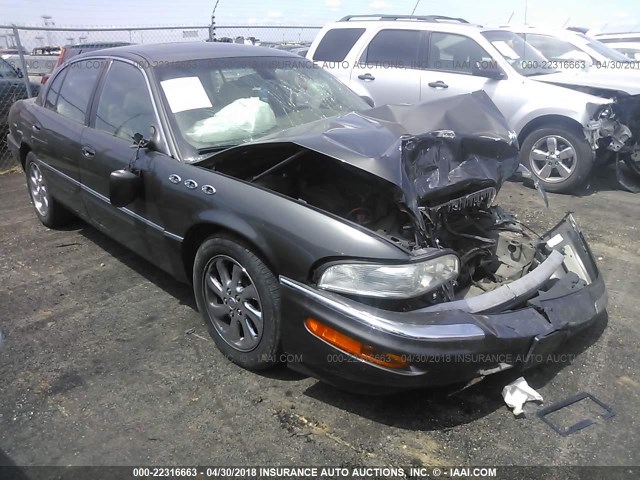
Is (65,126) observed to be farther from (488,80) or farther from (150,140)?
(488,80)

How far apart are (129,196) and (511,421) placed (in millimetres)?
2471


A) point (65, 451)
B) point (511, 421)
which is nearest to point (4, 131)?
point (65, 451)

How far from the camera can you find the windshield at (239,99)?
3.29 m

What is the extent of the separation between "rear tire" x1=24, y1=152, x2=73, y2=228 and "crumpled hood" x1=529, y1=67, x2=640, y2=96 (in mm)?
5443

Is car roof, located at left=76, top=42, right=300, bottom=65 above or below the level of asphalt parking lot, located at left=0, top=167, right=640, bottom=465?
above

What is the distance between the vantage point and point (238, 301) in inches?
112

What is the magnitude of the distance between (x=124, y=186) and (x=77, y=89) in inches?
62.3

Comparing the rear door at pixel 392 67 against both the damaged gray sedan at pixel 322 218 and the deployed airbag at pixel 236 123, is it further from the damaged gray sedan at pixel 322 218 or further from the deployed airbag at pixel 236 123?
the deployed airbag at pixel 236 123

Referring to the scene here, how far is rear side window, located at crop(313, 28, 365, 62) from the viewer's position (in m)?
7.55

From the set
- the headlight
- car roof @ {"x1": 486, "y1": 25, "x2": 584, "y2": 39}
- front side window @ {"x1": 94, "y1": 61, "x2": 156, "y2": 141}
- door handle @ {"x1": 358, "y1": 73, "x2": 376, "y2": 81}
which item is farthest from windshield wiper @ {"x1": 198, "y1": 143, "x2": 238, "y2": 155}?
car roof @ {"x1": 486, "y1": 25, "x2": 584, "y2": 39}

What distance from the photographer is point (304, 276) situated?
2.43 meters

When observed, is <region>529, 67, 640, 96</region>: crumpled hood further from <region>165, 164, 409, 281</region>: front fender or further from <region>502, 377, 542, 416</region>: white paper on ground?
<region>165, 164, 409, 281</region>: front fender

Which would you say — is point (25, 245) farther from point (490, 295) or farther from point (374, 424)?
point (490, 295)

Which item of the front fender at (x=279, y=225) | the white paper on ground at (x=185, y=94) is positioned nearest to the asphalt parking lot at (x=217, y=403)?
the front fender at (x=279, y=225)
